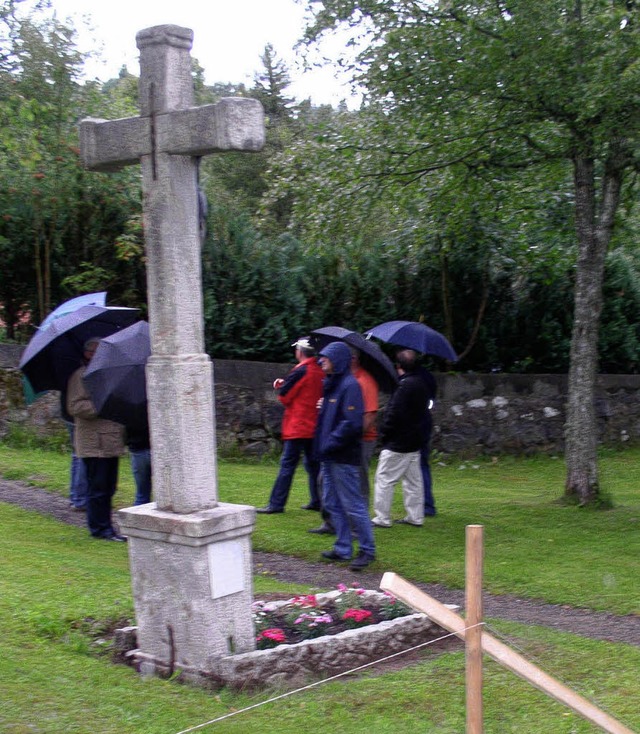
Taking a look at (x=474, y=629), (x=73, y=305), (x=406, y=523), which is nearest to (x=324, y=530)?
(x=406, y=523)

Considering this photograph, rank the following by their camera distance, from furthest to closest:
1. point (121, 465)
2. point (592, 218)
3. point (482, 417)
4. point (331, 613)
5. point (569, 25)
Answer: point (482, 417) → point (121, 465) → point (592, 218) → point (569, 25) → point (331, 613)

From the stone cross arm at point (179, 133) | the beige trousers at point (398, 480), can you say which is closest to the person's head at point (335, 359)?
the beige trousers at point (398, 480)

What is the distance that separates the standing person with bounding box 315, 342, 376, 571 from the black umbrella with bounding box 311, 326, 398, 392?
1.93 feet

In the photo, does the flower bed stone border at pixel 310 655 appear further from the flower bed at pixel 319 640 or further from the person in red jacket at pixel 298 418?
the person in red jacket at pixel 298 418

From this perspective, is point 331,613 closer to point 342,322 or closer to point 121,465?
point 121,465

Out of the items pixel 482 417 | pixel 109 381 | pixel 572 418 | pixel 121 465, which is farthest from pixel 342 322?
pixel 109 381

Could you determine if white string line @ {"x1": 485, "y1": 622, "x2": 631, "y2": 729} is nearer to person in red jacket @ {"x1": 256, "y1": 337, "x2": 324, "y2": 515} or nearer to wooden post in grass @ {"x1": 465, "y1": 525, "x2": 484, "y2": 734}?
wooden post in grass @ {"x1": 465, "y1": 525, "x2": 484, "y2": 734}

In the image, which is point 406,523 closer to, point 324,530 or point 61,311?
point 324,530

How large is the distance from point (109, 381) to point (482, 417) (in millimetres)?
8745

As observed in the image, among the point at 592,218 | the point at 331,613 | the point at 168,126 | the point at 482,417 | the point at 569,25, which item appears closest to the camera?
the point at 168,126

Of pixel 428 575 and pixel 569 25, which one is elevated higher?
pixel 569 25

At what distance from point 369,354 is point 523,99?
340 centimetres

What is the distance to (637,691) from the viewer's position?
18.6ft

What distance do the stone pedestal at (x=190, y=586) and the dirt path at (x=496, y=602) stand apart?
8.70 feet
